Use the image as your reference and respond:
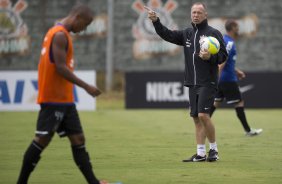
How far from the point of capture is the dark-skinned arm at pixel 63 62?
8.47 metres

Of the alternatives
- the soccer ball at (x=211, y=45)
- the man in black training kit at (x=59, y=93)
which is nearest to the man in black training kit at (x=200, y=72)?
the soccer ball at (x=211, y=45)

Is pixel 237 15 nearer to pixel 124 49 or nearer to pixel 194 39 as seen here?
pixel 124 49

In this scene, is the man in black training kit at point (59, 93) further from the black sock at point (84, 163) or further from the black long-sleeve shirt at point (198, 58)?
the black long-sleeve shirt at point (198, 58)

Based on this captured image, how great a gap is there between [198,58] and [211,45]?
40 centimetres

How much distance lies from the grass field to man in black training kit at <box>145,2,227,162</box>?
45cm

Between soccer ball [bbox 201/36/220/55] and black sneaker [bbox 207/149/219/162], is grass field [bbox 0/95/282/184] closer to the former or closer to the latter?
black sneaker [bbox 207/149/219/162]

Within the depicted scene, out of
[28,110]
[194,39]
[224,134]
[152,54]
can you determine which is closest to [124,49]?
[152,54]

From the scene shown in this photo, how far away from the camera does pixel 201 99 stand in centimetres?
1138

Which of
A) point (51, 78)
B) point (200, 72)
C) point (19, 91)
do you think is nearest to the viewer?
point (51, 78)

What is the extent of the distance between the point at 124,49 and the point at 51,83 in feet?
72.2

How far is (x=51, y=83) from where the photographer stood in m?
8.66

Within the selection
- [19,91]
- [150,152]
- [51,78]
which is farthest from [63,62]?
[19,91]

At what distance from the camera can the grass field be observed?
392 inches

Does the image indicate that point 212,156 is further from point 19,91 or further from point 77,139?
point 19,91
